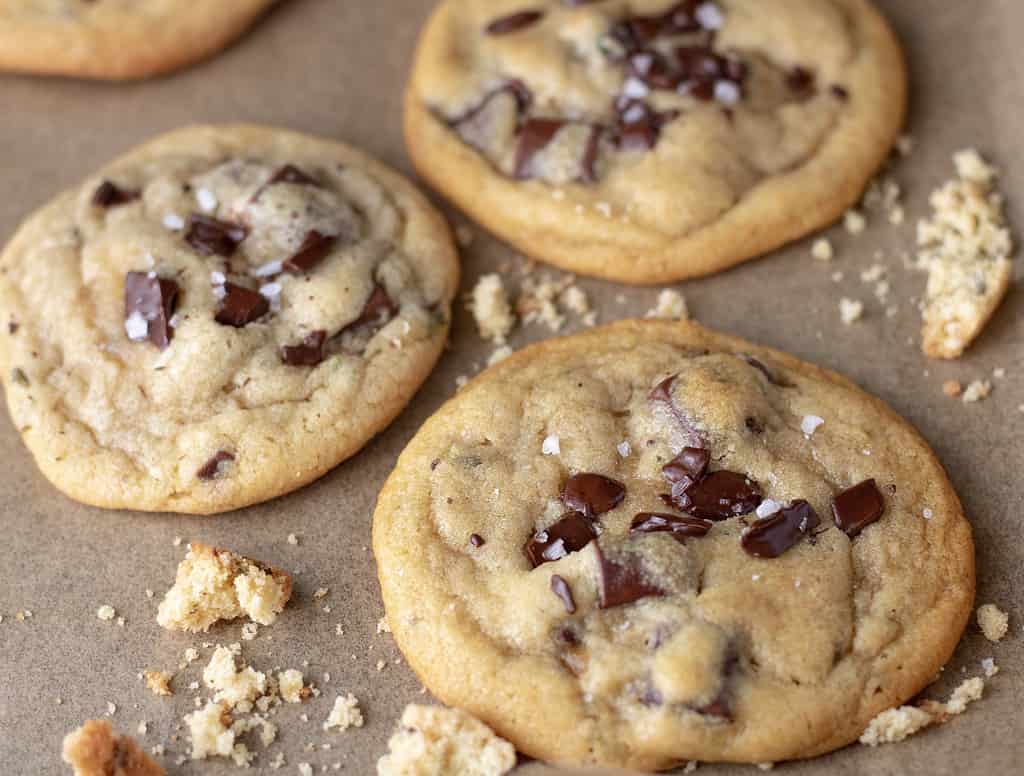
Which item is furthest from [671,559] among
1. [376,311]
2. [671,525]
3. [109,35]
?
[109,35]

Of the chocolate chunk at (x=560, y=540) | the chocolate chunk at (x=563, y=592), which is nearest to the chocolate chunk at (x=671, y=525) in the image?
the chocolate chunk at (x=560, y=540)

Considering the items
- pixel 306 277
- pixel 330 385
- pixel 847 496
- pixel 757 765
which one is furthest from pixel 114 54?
pixel 757 765

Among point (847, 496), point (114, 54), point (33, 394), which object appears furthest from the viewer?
point (114, 54)

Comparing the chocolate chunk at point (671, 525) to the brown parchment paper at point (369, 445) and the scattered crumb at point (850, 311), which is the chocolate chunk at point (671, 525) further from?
the scattered crumb at point (850, 311)

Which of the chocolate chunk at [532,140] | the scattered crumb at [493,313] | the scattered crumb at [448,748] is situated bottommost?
the scattered crumb at [448,748]

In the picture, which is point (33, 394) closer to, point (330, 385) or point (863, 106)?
point (330, 385)

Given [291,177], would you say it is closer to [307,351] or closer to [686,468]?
[307,351]

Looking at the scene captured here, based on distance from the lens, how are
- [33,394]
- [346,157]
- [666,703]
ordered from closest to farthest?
[666,703] → [33,394] → [346,157]
